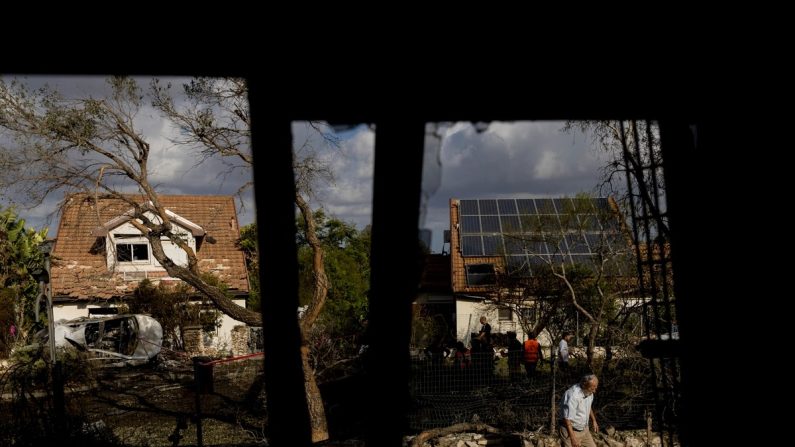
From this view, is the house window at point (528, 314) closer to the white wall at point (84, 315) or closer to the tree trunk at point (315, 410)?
the tree trunk at point (315, 410)

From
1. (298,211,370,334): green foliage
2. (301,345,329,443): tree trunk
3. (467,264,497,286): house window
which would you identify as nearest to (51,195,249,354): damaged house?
(298,211,370,334): green foliage

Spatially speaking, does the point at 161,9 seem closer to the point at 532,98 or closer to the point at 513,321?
the point at 532,98

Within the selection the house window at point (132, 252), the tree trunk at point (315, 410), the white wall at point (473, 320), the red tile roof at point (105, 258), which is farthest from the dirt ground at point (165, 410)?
the white wall at point (473, 320)

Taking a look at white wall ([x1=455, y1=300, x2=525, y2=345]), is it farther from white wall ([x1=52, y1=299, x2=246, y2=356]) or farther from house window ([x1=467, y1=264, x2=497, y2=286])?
white wall ([x1=52, y1=299, x2=246, y2=356])

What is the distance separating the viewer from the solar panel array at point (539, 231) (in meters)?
11.9

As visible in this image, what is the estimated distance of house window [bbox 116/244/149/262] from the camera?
65.2 ft

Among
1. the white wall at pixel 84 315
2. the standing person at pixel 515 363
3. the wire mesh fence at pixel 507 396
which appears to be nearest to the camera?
the wire mesh fence at pixel 507 396

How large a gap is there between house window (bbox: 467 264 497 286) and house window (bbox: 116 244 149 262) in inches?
378

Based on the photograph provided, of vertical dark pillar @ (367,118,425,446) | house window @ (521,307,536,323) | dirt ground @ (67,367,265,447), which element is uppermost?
vertical dark pillar @ (367,118,425,446)

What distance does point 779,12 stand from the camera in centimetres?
129

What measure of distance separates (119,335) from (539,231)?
10.8 metres

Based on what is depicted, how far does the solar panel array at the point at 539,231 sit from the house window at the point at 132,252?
950 cm

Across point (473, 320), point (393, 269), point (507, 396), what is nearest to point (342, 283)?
point (473, 320)

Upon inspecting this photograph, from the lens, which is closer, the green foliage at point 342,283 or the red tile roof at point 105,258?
the green foliage at point 342,283
